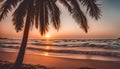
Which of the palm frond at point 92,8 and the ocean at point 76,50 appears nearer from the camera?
the palm frond at point 92,8

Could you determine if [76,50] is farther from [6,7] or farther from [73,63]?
[6,7]

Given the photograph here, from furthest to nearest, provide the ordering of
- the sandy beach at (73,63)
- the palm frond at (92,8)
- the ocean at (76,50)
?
1. the ocean at (76,50)
2. the sandy beach at (73,63)
3. the palm frond at (92,8)

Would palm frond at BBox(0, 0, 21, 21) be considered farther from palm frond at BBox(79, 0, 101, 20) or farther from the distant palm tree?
palm frond at BBox(79, 0, 101, 20)

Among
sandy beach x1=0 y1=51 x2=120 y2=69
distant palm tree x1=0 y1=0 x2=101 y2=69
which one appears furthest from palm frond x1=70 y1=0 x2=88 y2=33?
sandy beach x1=0 y1=51 x2=120 y2=69

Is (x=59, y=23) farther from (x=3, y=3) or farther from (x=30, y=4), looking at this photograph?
(x=3, y=3)

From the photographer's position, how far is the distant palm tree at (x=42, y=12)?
1024 centimetres

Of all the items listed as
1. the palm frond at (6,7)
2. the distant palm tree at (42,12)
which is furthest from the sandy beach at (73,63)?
the palm frond at (6,7)

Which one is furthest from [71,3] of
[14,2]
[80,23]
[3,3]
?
[3,3]

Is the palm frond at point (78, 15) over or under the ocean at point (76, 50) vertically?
over

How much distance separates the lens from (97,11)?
10.2 m

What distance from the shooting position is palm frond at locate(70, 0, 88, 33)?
1092 cm

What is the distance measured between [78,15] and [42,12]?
1.90 m

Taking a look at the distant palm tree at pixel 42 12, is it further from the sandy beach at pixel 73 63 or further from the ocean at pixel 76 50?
the ocean at pixel 76 50

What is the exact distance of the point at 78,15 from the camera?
11.0 metres
